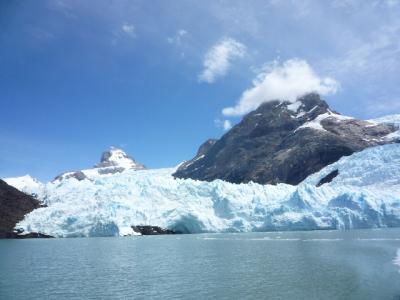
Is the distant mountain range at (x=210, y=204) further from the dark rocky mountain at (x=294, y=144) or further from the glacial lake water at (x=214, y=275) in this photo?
the dark rocky mountain at (x=294, y=144)

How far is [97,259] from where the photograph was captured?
3850cm

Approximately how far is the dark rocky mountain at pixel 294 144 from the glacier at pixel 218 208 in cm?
5745

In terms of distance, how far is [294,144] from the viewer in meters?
164

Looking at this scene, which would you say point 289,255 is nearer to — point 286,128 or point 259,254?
point 259,254

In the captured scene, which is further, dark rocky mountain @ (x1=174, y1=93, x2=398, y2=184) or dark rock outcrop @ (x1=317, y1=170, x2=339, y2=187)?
dark rocky mountain @ (x1=174, y1=93, x2=398, y2=184)

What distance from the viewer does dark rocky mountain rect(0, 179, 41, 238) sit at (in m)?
83.4

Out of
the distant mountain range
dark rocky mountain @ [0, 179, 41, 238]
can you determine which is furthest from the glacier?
dark rocky mountain @ [0, 179, 41, 238]

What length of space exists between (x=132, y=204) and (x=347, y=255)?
166 feet

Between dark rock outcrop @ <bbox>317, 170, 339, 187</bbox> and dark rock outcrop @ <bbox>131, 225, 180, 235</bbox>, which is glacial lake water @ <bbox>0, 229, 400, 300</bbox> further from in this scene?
dark rock outcrop @ <bbox>317, 170, 339, 187</bbox>

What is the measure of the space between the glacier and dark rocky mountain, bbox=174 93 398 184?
→ 57.5m

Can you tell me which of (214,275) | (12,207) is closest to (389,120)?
(12,207)

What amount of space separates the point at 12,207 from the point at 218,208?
1676 inches

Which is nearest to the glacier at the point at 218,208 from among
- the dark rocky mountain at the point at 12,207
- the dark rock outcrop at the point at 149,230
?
the dark rock outcrop at the point at 149,230

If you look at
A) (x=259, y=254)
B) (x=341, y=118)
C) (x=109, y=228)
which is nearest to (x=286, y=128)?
(x=341, y=118)
